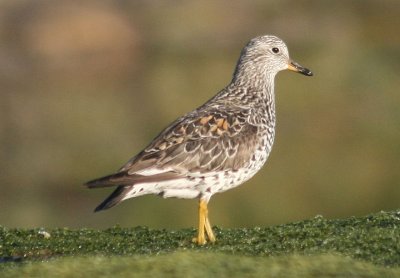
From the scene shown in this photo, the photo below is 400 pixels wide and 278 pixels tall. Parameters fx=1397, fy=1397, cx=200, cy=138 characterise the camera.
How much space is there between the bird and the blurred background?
32.8 ft

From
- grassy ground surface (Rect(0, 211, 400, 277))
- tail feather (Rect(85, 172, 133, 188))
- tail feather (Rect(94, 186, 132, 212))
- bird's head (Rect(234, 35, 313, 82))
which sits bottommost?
grassy ground surface (Rect(0, 211, 400, 277))

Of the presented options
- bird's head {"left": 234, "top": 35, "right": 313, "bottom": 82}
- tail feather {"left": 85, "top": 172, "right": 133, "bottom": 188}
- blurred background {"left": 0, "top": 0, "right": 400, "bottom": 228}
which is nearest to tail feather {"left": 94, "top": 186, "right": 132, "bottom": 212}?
tail feather {"left": 85, "top": 172, "right": 133, "bottom": 188}

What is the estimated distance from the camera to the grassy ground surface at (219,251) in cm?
1280

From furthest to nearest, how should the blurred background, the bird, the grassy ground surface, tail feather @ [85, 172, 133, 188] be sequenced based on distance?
the blurred background → the bird → tail feather @ [85, 172, 133, 188] → the grassy ground surface

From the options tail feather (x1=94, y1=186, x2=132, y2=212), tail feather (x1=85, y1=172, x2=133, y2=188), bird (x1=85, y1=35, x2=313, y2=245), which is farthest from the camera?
bird (x1=85, y1=35, x2=313, y2=245)

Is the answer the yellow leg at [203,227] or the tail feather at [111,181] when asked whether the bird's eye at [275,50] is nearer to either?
the yellow leg at [203,227]

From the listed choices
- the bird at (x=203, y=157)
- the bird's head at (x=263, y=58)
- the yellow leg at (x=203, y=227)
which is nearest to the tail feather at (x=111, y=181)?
the bird at (x=203, y=157)

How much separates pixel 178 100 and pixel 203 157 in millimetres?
18606

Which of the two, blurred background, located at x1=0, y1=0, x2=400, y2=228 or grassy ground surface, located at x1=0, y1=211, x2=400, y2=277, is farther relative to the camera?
blurred background, located at x1=0, y1=0, x2=400, y2=228

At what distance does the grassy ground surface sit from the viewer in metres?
12.8

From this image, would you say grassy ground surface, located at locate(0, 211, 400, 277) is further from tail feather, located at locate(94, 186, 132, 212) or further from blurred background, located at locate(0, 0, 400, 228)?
blurred background, located at locate(0, 0, 400, 228)

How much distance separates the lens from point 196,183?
50.0 feet

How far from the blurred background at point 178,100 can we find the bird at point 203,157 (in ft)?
32.8

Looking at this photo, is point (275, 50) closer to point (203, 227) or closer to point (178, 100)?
point (203, 227)
